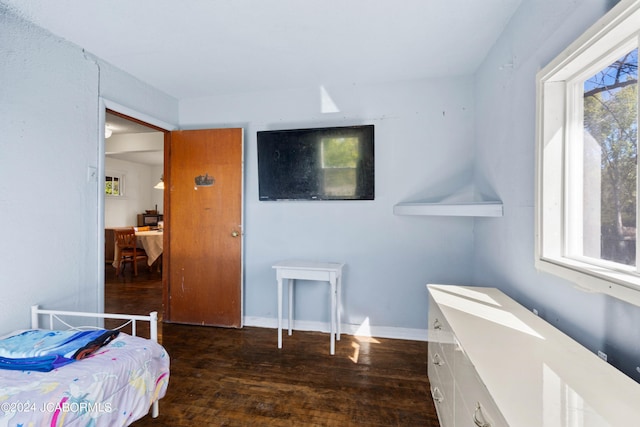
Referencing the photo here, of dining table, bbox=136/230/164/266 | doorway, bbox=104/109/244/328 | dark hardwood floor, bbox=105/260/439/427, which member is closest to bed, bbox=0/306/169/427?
dark hardwood floor, bbox=105/260/439/427

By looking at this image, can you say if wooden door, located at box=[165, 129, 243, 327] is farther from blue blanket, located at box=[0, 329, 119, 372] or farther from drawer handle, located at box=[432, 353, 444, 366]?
drawer handle, located at box=[432, 353, 444, 366]

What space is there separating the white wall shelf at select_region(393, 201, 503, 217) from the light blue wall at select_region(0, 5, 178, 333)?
2571 mm

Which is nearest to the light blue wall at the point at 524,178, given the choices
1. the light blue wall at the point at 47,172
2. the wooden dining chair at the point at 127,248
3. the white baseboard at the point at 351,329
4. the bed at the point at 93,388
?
the white baseboard at the point at 351,329

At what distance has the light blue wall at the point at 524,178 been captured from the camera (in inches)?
42.3

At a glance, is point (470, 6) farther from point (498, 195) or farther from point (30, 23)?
point (30, 23)

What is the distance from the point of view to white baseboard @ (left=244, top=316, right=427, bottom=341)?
274cm

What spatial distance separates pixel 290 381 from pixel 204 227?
1789mm

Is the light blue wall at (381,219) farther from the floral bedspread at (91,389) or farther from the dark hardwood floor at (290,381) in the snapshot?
the floral bedspread at (91,389)

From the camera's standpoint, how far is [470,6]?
5.77 ft

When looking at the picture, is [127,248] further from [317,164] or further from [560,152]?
[560,152]

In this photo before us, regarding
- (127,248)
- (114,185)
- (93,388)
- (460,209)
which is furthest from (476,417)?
(114,185)

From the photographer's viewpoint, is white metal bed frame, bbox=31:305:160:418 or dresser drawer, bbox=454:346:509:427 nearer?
dresser drawer, bbox=454:346:509:427

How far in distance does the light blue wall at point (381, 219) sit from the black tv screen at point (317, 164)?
0.11 meters

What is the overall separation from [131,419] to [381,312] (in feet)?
6.78
